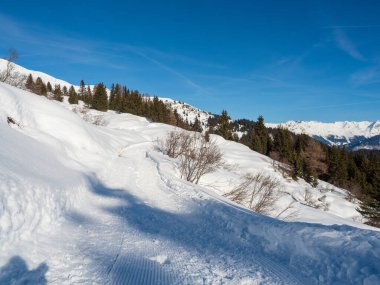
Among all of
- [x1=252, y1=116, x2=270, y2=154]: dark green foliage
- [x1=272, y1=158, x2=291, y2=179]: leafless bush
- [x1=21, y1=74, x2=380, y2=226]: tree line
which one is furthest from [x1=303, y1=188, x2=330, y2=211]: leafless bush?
[x1=252, y1=116, x2=270, y2=154]: dark green foliage

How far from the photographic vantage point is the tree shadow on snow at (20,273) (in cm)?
393

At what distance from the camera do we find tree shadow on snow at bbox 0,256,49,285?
3926mm

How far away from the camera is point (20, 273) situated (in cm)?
413

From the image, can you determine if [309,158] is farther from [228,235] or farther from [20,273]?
[20,273]

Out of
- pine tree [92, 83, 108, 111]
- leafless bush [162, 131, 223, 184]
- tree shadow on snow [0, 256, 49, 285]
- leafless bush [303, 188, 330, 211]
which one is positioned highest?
pine tree [92, 83, 108, 111]

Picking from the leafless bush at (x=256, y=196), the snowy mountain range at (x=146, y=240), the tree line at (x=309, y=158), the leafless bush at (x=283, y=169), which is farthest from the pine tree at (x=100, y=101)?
the snowy mountain range at (x=146, y=240)

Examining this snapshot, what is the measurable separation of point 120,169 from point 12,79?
29903 mm

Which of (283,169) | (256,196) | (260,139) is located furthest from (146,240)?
(260,139)

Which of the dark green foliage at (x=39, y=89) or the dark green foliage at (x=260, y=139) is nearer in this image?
the dark green foliage at (x=39, y=89)

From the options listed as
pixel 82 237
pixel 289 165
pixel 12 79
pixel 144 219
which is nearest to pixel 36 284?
pixel 82 237

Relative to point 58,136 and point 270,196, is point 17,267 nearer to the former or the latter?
point 58,136

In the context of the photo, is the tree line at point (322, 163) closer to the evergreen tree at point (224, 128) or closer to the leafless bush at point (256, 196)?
the evergreen tree at point (224, 128)

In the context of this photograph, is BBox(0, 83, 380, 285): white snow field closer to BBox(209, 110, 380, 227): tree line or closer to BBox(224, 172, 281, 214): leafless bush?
BBox(224, 172, 281, 214): leafless bush

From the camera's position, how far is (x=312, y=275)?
468 cm
